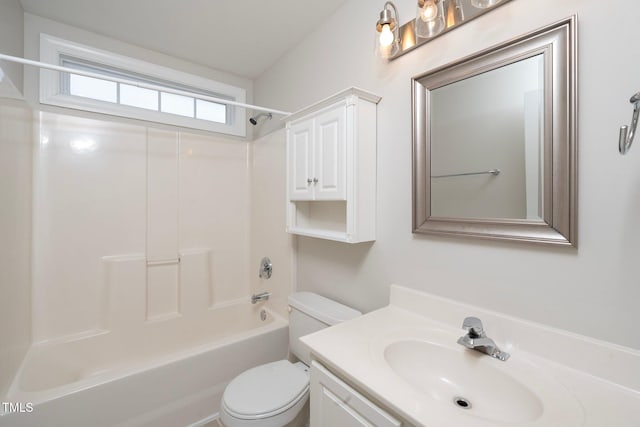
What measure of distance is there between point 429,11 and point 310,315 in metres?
1.54

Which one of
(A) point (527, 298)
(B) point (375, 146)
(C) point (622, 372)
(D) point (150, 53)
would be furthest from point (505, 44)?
(D) point (150, 53)

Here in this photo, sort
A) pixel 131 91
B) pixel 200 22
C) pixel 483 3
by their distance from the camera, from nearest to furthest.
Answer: pixel 483 3
pixel 200 22
pixel 131 91

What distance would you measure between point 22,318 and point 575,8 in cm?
290

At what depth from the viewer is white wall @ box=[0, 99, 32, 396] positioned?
1342 mm

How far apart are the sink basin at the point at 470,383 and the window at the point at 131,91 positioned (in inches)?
62.9

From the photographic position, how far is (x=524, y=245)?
946 mm

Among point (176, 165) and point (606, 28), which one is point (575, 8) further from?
point (176, 165)

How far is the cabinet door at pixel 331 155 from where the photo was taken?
4.50ft

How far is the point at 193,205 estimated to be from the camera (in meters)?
2.30

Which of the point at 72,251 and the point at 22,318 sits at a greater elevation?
the point at 72,251

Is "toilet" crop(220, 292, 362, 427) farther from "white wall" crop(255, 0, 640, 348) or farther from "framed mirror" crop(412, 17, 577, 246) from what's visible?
"framed mirror" crop(412, 17, 577, 246)

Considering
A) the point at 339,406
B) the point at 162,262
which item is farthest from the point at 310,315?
the point at 162,262

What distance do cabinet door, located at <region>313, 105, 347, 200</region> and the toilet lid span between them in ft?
3.12

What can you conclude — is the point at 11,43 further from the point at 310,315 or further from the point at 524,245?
the point at 524,245
